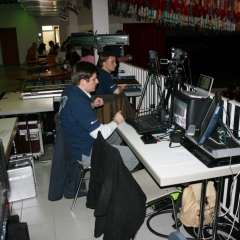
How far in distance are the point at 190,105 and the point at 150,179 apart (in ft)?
2.02

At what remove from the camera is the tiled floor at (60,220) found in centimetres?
229

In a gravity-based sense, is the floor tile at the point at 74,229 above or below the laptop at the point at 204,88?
below

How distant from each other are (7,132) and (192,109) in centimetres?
160

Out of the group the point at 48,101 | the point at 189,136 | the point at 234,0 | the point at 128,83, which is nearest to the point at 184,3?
the point at 234,0

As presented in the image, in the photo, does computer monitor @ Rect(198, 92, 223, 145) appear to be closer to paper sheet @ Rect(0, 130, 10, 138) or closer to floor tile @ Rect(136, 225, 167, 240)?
floor tile @ Rect(136, 225, 167, 240)

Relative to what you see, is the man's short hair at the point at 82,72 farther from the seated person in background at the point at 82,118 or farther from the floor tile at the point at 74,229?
the floor tile at the point at 74,229

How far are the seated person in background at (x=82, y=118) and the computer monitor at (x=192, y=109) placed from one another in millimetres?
538

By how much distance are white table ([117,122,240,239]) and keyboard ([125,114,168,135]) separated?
0.54 ft

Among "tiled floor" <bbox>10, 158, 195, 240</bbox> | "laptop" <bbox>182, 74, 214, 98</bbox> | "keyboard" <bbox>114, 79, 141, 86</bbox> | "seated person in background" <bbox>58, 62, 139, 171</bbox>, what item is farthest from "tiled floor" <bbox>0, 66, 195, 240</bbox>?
"keyboard" <bbox>114, 79, 141, 86</bbox>

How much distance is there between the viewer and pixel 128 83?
415 cm

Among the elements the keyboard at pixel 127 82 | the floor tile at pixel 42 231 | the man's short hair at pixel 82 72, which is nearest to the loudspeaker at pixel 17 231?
the floor tile at pixel 42 231

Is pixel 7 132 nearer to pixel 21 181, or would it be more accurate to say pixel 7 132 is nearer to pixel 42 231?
pixel 21 181

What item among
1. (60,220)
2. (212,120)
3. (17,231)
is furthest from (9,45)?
(212,120)

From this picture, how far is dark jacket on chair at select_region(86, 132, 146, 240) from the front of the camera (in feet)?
5.48
